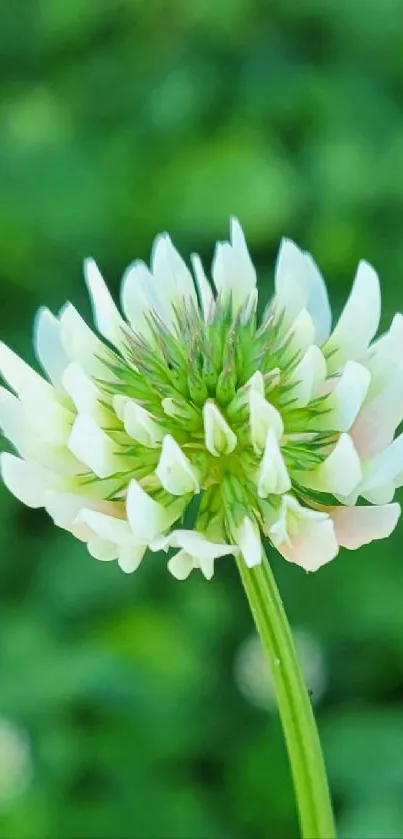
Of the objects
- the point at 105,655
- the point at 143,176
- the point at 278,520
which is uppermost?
the point at 143,176

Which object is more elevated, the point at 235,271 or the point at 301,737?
the point at 235,271

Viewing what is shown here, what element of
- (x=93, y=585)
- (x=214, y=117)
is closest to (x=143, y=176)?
(x=214, y=117)

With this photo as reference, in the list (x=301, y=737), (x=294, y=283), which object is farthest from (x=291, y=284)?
(x=301, y=737)

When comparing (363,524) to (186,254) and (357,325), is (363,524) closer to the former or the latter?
(357,325)

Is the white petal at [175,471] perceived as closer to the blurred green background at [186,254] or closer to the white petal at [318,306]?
the white petal at [318,306]

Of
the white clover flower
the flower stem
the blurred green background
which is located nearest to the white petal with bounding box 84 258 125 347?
the white clover flower

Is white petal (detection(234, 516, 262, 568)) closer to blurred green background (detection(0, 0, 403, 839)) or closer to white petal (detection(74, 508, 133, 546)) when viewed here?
white petal (detection(74, 508, 133, 546))

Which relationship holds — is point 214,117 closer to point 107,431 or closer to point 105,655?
point 105,655
